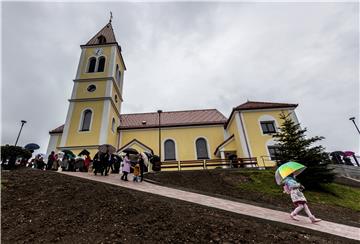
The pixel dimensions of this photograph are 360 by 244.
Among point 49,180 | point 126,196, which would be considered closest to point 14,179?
point 49,180

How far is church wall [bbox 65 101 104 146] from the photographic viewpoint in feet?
71.7

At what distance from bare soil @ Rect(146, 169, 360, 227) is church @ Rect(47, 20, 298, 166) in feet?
22.7

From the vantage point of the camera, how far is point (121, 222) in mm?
5492

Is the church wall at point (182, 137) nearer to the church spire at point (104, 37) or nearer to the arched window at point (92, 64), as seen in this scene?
the arched window at point (92, 64)

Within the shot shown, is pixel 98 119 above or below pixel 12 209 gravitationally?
above

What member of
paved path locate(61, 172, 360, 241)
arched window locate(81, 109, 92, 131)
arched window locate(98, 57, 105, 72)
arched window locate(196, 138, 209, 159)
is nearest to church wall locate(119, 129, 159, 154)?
arched window locate(81, 109, 92, 131)

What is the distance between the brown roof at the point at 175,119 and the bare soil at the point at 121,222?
64.3ft

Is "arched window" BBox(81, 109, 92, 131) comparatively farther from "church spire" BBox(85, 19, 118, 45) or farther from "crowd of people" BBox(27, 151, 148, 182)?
"church spire" BBox(85, 19, 118, 45)

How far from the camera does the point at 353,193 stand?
13.8 metres

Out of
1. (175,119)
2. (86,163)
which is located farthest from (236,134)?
(86,163)

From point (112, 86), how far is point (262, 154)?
18.9m

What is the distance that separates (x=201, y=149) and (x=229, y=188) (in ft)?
42.0

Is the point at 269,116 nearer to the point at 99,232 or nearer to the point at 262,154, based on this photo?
the point at 262,154

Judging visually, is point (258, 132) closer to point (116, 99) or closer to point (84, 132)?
point (116, 99)
